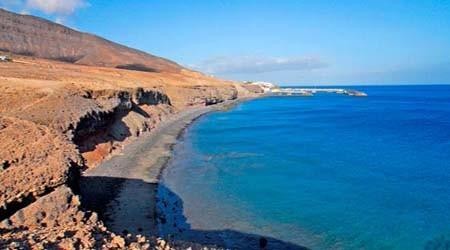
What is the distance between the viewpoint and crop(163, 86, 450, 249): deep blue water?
21641mm

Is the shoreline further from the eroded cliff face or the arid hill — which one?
the arid hill

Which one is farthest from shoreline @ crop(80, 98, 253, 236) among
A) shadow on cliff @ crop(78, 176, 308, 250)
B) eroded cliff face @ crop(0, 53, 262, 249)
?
eroded cliff face @ crop(0, 53, 262, 249)

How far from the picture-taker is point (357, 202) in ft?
86.7

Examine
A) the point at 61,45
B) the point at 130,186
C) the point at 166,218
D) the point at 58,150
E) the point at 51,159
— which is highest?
the point at 61,45

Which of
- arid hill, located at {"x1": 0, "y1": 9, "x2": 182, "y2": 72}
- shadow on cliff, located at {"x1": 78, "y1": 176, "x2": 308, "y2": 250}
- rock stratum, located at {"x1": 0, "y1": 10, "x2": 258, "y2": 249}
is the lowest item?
shadow on cliff, located at {"x1": 78, "y1": 176, "x2": 308, "y2": 250}

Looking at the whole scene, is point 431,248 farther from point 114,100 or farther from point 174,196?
point 114,100

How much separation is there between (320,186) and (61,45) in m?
125

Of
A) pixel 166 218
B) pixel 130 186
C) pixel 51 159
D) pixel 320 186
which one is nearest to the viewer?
pixel 51 159

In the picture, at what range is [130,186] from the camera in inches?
1078

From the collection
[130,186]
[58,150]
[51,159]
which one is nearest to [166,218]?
[130,186]

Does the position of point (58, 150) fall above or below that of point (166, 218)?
above

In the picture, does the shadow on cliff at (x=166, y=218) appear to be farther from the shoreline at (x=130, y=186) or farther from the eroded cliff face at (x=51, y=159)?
the eroded cliff face at (x=51, y=159)

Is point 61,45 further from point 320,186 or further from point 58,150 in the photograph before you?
point 58,150

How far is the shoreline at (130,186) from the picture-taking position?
21250 millimetres
